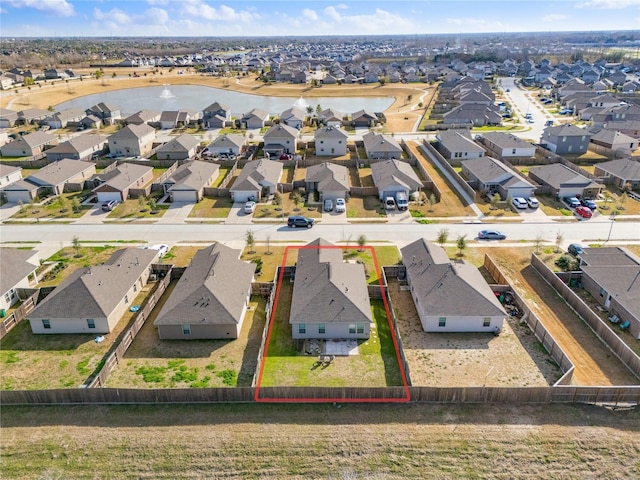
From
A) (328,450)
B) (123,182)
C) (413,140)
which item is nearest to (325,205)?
(123,182)

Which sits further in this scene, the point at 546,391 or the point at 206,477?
the point at 546,391

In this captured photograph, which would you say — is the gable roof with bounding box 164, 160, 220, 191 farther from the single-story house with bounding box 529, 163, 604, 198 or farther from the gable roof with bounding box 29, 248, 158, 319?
the single-story house with bounding box 529, 163, 604, 198

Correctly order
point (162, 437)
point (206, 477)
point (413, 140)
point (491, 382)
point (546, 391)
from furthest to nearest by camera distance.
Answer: point (413, 140)
point (491, 382)
point (546, 391)
point (162, 437)
point (206, 477)

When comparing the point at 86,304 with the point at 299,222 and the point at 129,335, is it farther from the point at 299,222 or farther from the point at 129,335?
the point at 299,222

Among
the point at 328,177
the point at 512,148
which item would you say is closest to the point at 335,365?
the point at 328,177

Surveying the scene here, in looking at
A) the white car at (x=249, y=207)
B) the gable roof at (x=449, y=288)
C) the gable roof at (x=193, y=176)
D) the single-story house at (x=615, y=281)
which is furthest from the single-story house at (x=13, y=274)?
the single-story house at (x=615, y=281)

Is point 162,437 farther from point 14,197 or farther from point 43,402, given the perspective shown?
point 14,197
